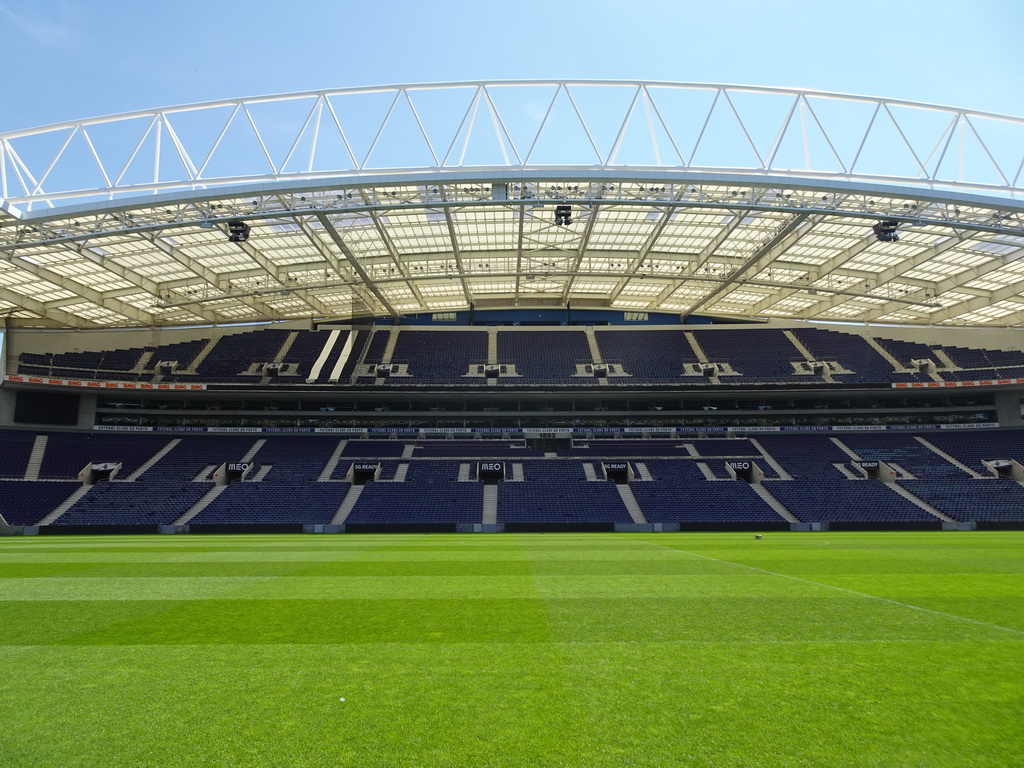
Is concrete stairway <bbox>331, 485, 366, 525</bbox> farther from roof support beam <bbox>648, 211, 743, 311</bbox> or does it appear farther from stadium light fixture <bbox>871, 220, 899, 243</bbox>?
stadium light fixture <bbox>871, 220, 899, 243</bbox>

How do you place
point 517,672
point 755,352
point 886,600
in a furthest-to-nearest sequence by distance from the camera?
point 755,352 → point 886,600 → point 517,672

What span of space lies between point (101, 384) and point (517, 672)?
155 ft

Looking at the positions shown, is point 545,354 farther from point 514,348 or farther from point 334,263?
point 334,263

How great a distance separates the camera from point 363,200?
27.2 meters

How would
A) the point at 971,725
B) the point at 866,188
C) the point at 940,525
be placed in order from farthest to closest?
1. the point at 940,525
2. the point at 866,188
3. the point at 971,725

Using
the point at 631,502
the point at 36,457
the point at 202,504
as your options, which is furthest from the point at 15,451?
the point at 631,502

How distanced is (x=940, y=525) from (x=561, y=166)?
93.0ft

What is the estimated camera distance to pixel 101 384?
42.7 metres

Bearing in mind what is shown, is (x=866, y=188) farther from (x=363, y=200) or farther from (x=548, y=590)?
(x=548, y=590)

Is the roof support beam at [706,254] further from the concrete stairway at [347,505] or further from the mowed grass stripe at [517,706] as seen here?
the mowed grass stripe at [517,706]

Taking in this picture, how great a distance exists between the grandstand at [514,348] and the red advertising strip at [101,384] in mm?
166

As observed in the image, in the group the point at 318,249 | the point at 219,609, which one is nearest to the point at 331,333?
the point at 318,249

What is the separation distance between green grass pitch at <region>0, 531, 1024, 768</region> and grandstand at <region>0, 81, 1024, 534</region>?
66.1ft

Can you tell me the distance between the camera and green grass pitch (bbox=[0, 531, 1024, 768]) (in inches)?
171
